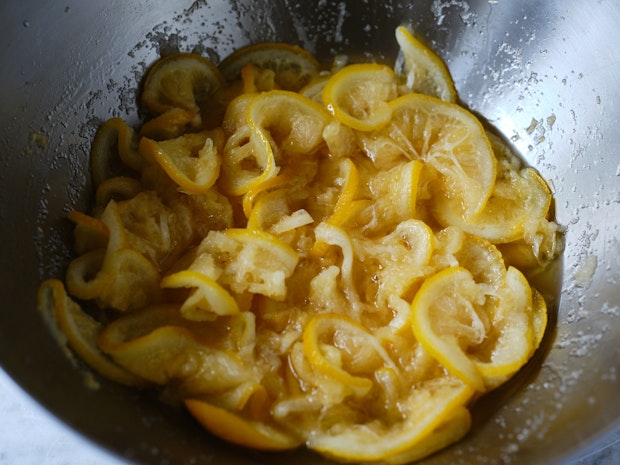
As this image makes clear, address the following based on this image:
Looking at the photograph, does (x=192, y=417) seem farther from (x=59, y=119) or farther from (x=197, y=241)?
(x=59, y=119)

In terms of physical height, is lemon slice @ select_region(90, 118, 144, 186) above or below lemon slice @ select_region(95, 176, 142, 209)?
above

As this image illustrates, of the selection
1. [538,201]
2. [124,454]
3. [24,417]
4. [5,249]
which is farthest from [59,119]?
[538,201]

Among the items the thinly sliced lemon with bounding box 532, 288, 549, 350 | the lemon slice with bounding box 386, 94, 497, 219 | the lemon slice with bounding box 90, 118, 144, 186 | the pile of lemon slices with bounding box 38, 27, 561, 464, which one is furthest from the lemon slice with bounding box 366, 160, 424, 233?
the lemon slice with bounding box 90, 118, 144, 186

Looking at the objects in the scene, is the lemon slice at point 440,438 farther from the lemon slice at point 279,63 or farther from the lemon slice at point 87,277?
the lemon slice at point 279,63

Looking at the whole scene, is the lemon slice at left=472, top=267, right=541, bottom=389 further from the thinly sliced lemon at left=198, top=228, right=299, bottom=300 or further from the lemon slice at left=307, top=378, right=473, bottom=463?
the thinly sliced lemon at left=198, top=228, right=299, bottom=300

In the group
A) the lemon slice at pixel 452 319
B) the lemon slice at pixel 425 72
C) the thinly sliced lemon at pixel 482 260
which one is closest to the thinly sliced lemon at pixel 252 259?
the lemon slice at pixel 452 319

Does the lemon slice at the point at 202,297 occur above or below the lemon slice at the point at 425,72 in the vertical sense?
above

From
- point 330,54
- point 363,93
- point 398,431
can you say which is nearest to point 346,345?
point 398,431
